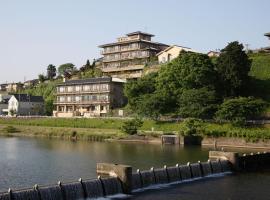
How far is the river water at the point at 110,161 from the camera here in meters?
42.6

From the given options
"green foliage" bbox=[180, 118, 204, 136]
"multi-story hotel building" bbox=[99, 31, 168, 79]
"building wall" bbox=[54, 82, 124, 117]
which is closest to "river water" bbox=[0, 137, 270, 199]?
"green foliage" bbox=[180, 118, 204, 136]

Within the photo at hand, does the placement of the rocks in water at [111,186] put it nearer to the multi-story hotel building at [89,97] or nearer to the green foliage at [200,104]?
the green foliage at [200,104]

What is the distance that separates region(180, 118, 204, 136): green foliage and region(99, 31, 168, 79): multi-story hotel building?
5681 cm

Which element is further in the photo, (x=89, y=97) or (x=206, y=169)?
(x=89, y=97)

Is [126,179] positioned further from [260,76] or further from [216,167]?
[260,76]

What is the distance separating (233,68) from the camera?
102 metres

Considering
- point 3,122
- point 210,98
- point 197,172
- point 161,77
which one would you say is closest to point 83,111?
point 3,122

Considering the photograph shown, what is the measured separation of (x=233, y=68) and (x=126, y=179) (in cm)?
6729

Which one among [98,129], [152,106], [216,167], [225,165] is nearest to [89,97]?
[98,129]

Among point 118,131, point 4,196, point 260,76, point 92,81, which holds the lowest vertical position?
point 4,196

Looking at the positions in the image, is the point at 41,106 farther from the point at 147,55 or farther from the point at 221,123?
the point at 221,123

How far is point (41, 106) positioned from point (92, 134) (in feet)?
232

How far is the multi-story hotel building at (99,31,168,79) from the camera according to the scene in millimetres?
150750

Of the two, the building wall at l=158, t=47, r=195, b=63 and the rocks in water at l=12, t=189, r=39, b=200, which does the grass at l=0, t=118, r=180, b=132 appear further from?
the rocks in water at l=12, t=189, r=39, b=200
